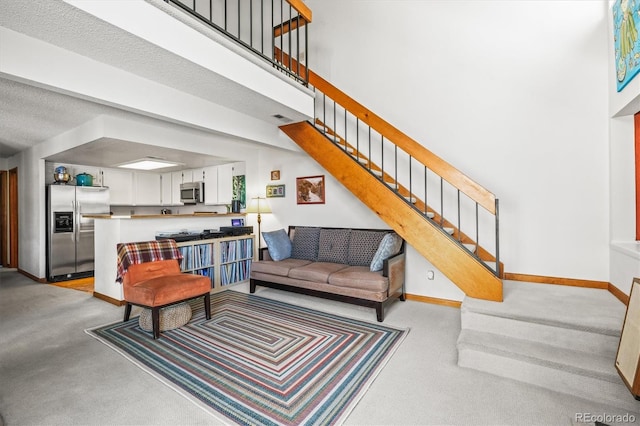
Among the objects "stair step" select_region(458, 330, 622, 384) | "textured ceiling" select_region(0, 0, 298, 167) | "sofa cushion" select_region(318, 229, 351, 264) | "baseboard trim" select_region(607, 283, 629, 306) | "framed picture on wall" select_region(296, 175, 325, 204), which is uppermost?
"textured ceiling" select_region(0, 0, 298, 167)

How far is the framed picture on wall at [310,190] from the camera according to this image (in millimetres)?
4809

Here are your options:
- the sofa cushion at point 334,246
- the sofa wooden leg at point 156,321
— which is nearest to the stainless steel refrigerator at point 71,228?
the sofa wooden leg at point 156,321

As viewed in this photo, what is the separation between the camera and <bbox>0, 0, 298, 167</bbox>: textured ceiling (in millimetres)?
1726

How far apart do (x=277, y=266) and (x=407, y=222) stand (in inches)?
73.6

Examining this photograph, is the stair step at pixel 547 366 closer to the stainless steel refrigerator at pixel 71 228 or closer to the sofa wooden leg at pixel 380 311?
the sofa wooden leg at pixel 380 311

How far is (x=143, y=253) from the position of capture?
3.42 m

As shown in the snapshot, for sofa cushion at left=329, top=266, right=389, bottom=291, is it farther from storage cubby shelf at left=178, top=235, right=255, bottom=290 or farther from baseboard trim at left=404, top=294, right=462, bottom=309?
storage cubby shelf at left=178, top=235, right=255, bottom=290

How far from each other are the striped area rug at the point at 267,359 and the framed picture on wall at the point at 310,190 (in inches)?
74.8

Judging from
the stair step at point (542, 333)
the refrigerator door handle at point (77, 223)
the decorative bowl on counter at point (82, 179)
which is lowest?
the stair step at point (542, 333)

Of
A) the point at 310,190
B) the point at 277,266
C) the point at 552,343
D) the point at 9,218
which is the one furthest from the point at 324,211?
the point at 9,218

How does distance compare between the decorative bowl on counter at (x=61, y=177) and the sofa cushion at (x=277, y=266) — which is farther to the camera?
the decorative bowl on counter at (x=61, y=177)

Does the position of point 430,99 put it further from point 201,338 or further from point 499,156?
point 201,338

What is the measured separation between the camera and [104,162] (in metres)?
5.73

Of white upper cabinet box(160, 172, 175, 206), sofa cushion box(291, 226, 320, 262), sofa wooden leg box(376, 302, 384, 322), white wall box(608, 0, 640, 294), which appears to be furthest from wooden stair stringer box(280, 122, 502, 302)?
white upper cabinet box(160, 172, 175, 206)
